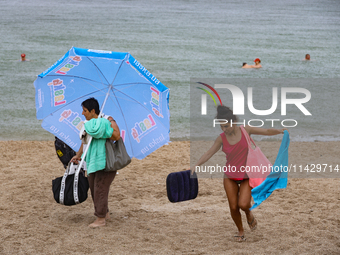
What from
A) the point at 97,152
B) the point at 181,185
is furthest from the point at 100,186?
the point at 181,185

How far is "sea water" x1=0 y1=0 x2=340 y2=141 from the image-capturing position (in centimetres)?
1388

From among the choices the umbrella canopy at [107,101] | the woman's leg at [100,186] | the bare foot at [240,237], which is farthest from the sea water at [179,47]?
the bare foot at [240,237]

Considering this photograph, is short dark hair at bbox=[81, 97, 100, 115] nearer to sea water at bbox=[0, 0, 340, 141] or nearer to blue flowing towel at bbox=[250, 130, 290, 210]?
blue flowing towel at bbox=[250, 130, 290, 210]

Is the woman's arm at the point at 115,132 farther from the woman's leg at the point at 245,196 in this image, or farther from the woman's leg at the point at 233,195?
the woman's leg at the point at 245,196

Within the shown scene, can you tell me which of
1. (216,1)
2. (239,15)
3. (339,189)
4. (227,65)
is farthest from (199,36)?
(216,1)

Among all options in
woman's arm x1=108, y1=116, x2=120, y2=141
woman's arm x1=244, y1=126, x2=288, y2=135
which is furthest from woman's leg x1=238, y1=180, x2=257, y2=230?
woman's arm x1=108, y1=116, x2=120, y2=141

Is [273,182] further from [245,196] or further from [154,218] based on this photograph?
[154,218]

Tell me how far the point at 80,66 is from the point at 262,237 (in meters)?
3.02

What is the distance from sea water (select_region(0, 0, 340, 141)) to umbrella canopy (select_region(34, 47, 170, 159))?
563cm

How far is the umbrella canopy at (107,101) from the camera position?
509cm

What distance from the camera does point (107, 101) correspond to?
205 inches

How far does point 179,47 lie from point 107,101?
27943 mm

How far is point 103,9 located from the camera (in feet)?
204

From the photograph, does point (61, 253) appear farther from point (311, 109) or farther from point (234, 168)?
point (311, 109)
